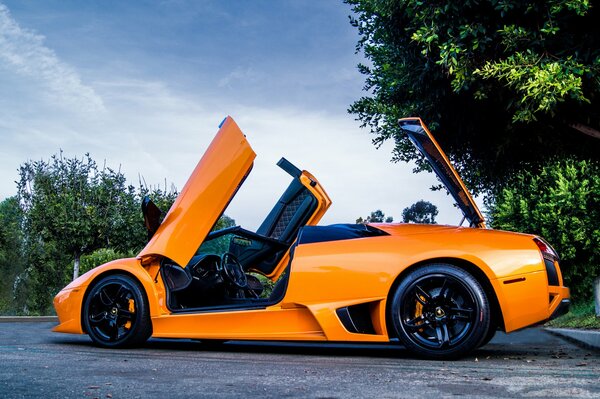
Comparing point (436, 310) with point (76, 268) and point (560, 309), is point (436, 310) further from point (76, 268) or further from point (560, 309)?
point (76, 268)

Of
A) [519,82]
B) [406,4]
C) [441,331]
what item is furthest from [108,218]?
[441,331]

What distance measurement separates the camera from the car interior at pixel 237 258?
580 centimetres

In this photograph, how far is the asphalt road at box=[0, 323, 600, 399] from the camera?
3004 mm

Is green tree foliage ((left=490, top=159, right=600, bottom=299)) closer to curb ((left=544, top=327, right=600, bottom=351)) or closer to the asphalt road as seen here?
curb ((left=544, top=327, right=600, bottom=351))

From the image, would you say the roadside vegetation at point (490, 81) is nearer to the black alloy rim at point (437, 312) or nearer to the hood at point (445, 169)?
the hood at point (445, 169)

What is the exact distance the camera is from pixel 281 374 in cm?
369

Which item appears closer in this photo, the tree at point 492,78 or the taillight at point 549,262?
the taillight at point 549,262

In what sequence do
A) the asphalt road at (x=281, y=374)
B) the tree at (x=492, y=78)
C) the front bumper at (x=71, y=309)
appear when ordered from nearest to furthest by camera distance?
the asphalt road at (x=281, y=374) → the front bumper at (x=71, y=309) → the tree at (x=492, y=78)

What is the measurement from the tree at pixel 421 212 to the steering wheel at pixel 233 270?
52688 millimetres

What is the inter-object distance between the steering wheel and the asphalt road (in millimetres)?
961

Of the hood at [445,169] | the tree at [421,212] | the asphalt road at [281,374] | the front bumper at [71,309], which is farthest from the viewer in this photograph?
the tree at [421,212]

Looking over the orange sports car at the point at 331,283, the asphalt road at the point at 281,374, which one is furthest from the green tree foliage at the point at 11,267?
the asphalt road at the point at 281,374

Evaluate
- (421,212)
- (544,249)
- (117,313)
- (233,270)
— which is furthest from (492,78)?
(421,212)

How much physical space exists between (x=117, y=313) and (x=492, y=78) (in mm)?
5633
